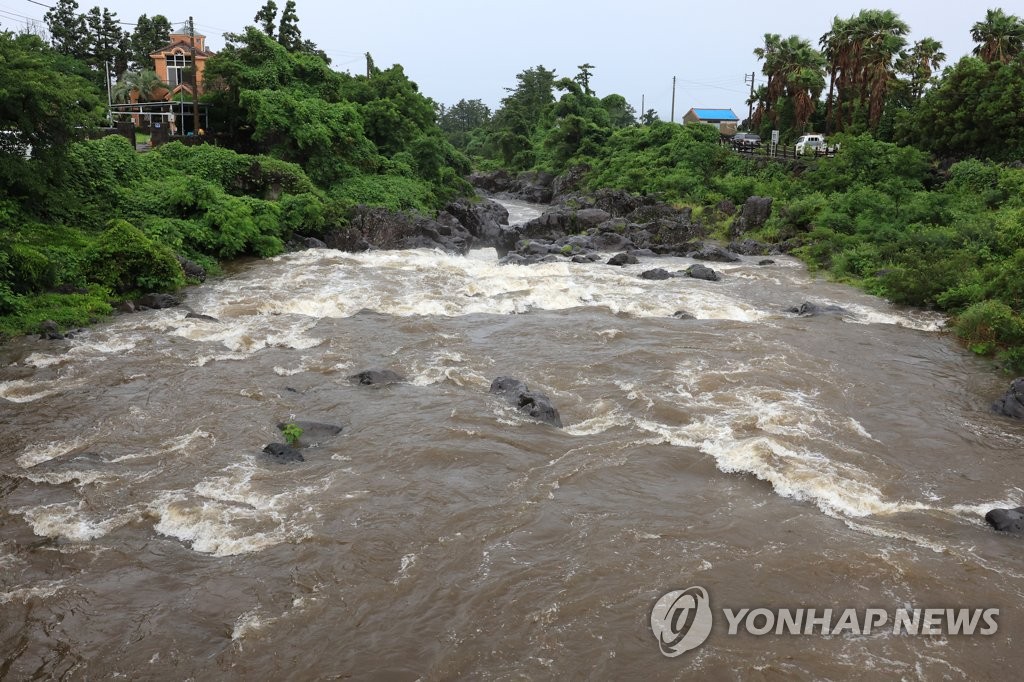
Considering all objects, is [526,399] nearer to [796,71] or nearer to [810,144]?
[810,144]

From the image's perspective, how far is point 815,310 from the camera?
65.9ft

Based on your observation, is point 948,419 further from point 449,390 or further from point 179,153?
point 179,153

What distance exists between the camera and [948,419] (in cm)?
1299

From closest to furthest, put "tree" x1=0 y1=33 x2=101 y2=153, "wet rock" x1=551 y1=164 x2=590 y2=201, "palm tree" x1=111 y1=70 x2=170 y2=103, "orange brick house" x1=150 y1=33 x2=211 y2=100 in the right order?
"tree" x1=0 y1=33 x2=101 y2=153 → "palm tree" x1=111 y1=70 x2=170 y2=103 → "orange brick house" x1=150 y1=33 x2=211 y2=100 → "wet rock" x1=551 y1=164 x2=590 y2=201

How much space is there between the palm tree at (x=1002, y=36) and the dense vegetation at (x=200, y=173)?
28029 mm

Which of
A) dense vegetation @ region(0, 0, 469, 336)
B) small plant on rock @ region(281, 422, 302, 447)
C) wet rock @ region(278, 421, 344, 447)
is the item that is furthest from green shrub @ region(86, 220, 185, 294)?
small plant on rock @ region(281, 422, 302, 447)

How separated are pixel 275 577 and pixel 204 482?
2703 mm

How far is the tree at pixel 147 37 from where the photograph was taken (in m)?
57.2

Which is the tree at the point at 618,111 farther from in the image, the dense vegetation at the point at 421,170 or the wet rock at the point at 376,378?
the wet rock at the point at 376,378

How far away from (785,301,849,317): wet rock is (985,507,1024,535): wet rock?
11.0 metres

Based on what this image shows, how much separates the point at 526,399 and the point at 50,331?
11.8m

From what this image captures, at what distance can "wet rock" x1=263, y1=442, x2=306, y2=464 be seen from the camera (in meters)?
10.8

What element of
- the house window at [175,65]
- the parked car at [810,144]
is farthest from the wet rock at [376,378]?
the house window at [175,65]

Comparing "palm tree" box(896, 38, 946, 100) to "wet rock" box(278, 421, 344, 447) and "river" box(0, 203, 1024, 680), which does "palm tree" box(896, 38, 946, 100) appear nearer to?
"river" box(0, 203, 1024, 680)
